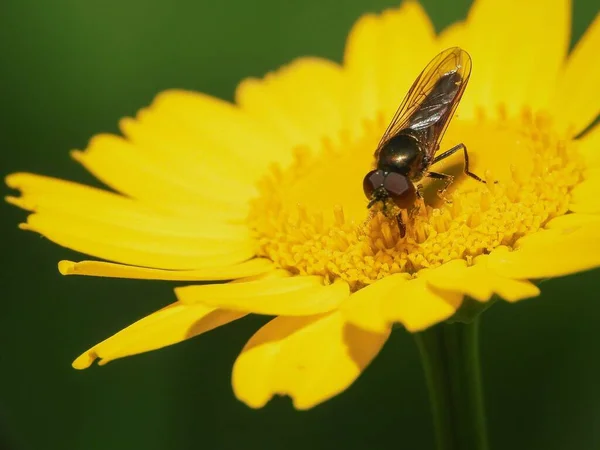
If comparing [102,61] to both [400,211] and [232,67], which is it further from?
[400,211]

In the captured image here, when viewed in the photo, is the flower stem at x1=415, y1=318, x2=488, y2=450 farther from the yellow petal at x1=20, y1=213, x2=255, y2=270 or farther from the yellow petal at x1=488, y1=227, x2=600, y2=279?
the yellow petal at x1=20, y1=213, x2=255, y2=270

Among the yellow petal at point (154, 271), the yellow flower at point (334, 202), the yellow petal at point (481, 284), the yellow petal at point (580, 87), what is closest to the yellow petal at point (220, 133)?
the yellow flower at point (334, 202)

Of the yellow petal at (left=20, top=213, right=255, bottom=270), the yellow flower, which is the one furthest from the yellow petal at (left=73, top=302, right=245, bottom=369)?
the yellow petal at (left=20, top=213, right=255, bottom=270)

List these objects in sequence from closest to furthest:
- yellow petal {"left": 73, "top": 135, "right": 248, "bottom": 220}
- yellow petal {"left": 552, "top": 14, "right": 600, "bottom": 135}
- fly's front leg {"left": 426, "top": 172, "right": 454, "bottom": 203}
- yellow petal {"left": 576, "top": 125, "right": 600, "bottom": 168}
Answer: fly's front leg {"left": 426, "top": 172, "right": 454, "bottom": 203}, yellow petal {"left": 576, "top": 125, "right": 600, "bottom": 168}, yellow petal {"left": 552, "top": 14, "right": 600, "bottom": 135}, yellow petal {"left": 73, "top": 135, "right": 248, "bottom": 220}

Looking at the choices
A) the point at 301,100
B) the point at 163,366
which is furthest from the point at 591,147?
the point at 163,366

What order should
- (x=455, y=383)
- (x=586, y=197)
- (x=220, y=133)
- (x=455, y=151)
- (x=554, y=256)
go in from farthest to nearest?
(x=220, y=133), (x=455, y=151), (x=586, y=197), (x=455, y=383), (x=554, y=256)

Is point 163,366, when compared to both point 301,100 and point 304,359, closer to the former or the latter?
Result: point 301,100
